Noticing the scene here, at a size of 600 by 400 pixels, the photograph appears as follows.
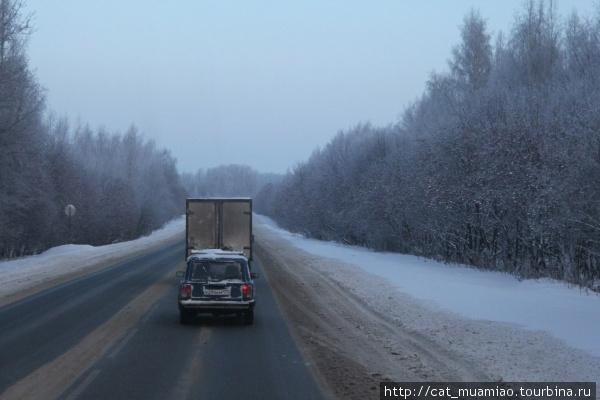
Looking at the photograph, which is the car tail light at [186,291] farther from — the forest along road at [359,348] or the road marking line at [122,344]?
the forest along road at [359,348]

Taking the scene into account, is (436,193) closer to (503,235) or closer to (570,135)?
(503,235)

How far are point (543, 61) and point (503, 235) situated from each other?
19.7 metres

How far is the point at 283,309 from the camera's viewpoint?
19141mm

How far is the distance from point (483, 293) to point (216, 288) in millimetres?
9636

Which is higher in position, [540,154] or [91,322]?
[540,154]

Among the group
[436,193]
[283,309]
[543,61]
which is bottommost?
[283,309]

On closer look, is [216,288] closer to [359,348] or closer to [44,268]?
[359,348]

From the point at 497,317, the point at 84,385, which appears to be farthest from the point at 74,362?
the point at 497,317

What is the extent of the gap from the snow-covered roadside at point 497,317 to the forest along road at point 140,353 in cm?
292

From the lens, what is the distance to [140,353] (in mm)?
12281

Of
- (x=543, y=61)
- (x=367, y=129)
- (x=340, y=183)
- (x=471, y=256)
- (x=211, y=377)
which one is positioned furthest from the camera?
(x=367, y=129)

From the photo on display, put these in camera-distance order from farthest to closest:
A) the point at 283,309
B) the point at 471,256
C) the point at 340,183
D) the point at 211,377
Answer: the point at 340,183 < the point at 471,256 < the point at 283,309 < the point at 211,377

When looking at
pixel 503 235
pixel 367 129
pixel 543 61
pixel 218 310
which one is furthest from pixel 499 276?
pixel 367 129

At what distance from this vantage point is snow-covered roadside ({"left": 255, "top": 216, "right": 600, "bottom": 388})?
445 inches
